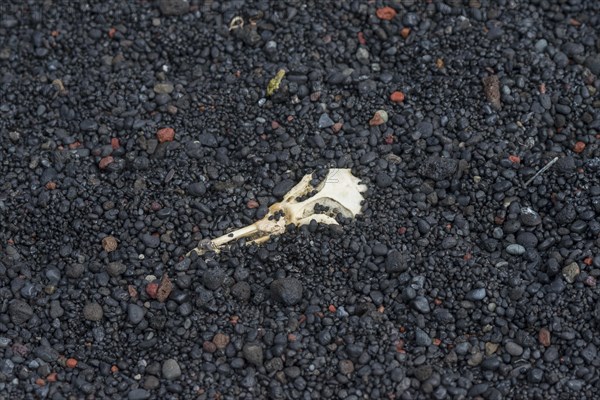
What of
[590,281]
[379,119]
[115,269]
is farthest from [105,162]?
[590,281]

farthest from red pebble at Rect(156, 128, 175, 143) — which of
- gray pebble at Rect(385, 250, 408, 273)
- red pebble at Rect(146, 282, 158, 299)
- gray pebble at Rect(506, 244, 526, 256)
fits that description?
gray pebble at Rect(506, 244, 526, 256)

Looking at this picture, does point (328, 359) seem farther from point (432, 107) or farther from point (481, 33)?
point (481, 33)

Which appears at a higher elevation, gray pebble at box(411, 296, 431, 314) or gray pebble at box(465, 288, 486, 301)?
gray pebble at box(465, 288, 486, 301)

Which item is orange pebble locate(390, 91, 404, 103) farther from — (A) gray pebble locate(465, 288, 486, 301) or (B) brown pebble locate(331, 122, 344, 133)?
(A) gray pebble locate(465, 288, 486, 301)

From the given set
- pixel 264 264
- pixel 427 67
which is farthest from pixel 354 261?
pixel 427 67

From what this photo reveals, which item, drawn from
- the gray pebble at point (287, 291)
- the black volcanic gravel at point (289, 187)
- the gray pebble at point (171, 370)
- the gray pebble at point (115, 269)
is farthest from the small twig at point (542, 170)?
the gray pebble at point (115, 269)

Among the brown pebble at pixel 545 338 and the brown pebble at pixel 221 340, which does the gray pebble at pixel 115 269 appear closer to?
the brown pebble at pixel 221 340
